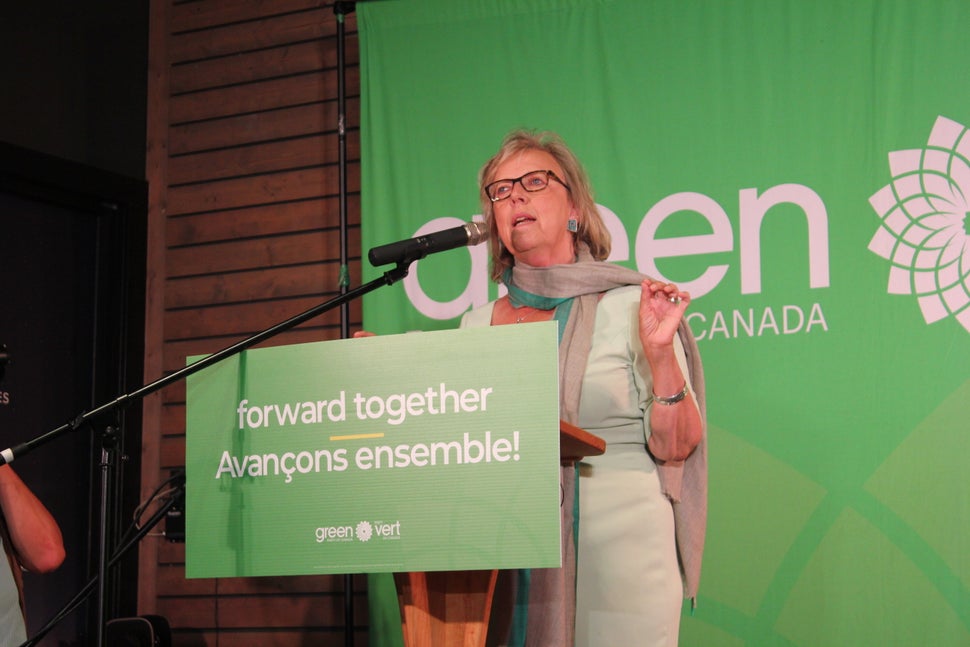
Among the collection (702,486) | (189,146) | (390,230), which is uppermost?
(189,146)

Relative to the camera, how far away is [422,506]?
178 centimetres

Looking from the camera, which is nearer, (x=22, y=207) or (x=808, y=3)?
(x=808, y=3)

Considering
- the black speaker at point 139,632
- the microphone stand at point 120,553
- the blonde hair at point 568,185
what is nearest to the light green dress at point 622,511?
the blonde hair at point 568,185

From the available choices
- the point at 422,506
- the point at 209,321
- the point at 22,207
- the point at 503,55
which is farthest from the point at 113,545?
the point at 422,506

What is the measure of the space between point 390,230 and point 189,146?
1.34 metres

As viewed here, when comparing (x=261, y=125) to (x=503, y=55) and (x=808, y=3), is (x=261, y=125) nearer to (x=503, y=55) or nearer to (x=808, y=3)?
(x=503, y=55)

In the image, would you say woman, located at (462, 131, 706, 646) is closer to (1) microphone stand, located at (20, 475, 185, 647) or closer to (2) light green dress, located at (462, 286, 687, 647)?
(2) light green dress, located at (462, 286, 687, 647)

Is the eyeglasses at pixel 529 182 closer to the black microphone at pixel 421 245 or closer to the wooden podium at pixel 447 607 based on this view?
the black microphone at pixel 421 245

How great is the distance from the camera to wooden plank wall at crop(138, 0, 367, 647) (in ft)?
15.2

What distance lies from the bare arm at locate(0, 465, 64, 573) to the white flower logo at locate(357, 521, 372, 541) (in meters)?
1.18

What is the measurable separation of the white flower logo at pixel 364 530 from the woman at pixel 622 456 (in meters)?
0.54

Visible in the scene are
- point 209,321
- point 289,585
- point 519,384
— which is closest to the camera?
point 519,384

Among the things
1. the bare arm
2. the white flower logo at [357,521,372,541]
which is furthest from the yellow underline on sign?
the bare arm

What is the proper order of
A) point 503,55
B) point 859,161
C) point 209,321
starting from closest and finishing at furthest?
point 859,161 < point 503,55 < point 209,321
